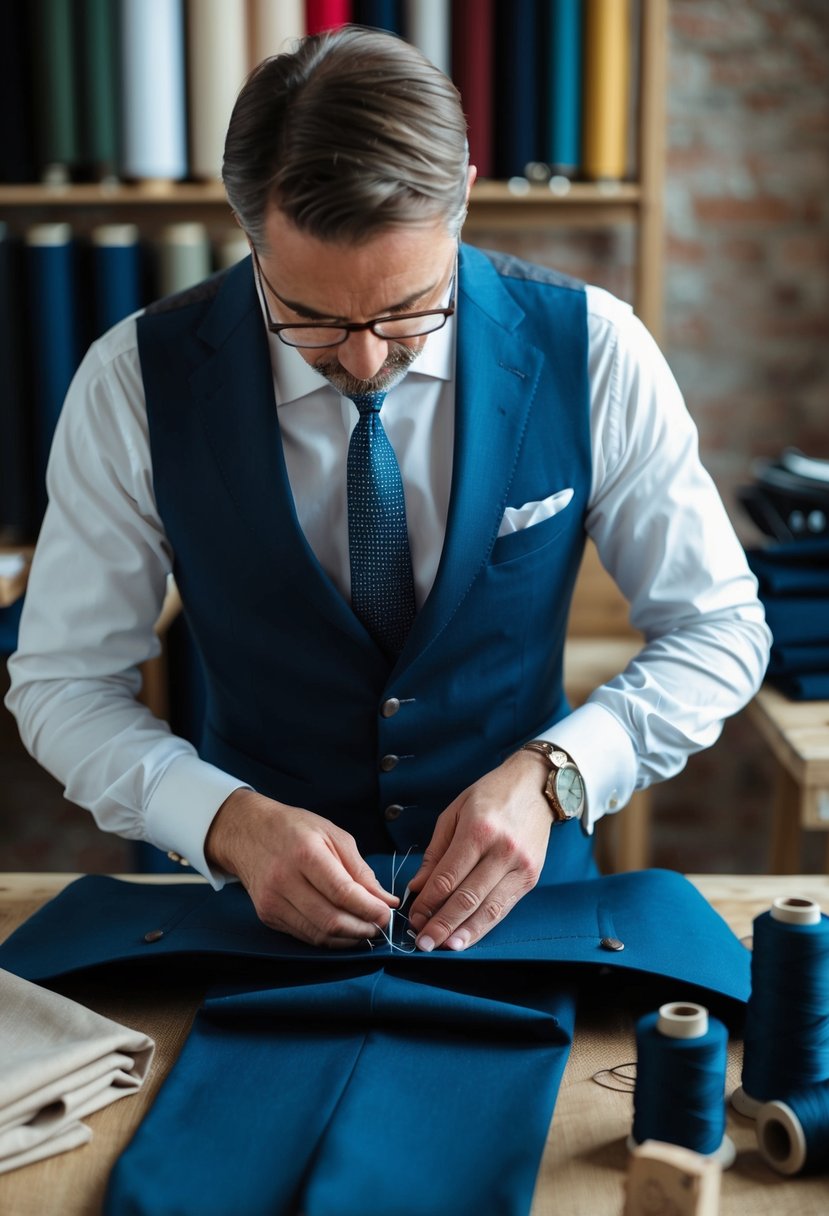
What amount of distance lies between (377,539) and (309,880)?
0.46 meters

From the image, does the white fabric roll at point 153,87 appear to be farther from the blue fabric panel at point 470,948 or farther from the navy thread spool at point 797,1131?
the navy thread spool at point 797,1131

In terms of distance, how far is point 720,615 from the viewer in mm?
1604

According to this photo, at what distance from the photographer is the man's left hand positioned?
3.88 feet

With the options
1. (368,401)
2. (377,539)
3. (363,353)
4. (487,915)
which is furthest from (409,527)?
(487,915)

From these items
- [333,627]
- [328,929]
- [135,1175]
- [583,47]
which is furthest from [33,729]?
[583,47]

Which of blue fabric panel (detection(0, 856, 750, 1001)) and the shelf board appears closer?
blue fabric panel (detection(0, 856, 750, 1001))

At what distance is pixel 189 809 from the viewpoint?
4.50 ft

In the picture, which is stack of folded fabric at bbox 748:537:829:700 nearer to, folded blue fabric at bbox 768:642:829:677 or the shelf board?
folded blue fabric at bbox 768:642:829:677

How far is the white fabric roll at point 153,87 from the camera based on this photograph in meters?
2.39

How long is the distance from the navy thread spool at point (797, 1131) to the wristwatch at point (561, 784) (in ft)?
1.43

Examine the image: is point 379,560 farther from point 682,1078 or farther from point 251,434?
point 682,1078

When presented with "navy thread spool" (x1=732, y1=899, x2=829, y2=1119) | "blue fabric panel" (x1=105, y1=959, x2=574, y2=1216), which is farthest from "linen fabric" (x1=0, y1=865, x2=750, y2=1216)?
"navy thread spool" (x1=732, y1=899, x2=829, y2=1119)

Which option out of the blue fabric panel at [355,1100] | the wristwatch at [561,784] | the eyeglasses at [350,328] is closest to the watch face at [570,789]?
the wristwatch at [561,784]

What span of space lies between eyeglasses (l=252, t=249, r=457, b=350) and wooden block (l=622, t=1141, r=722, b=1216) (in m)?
0.81
